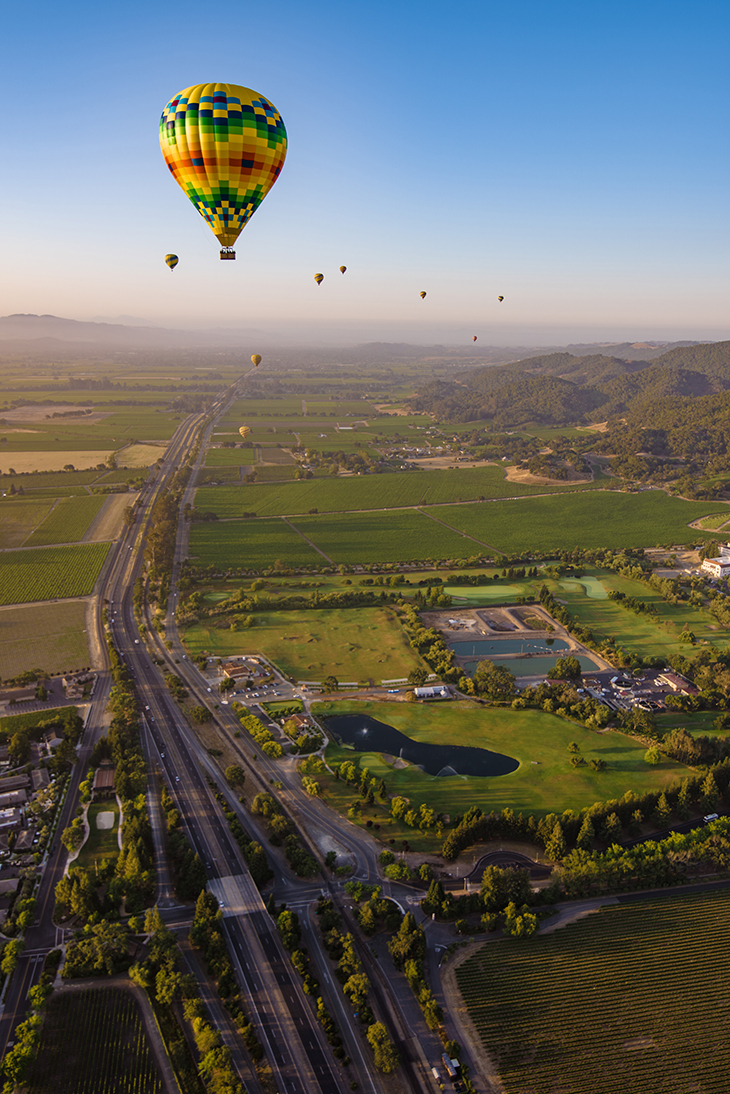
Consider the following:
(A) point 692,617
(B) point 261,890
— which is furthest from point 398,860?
(A) point 692,617

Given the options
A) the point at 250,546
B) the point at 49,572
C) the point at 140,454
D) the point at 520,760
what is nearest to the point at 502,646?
the point at 520,760

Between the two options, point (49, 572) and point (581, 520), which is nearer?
point (49, 572)

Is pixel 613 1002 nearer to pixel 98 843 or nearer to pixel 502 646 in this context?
pixel 98 843

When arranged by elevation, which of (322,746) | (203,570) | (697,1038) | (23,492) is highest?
(23,492)

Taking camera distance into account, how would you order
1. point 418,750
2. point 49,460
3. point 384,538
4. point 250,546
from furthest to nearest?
point 49,460 < point 384,538 < point 250,546 < point 418,750

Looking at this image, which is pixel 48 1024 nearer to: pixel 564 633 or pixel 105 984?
pixel 105 984

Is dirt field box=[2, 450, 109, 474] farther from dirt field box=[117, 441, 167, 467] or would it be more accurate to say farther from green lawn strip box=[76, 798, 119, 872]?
green lawn strip box=[76, 798, 119, 872]
